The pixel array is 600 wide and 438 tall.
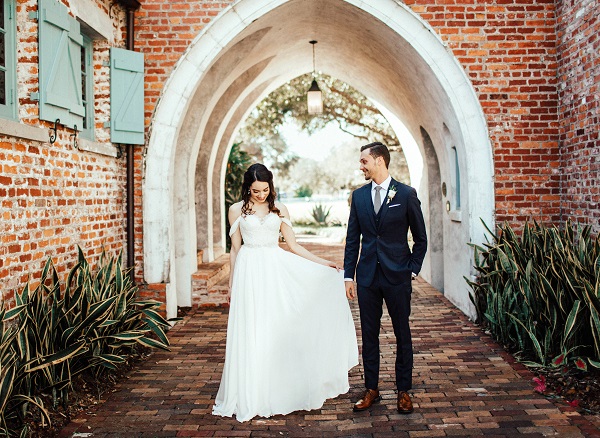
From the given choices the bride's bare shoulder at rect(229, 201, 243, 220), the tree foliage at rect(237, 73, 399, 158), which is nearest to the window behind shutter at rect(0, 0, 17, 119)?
the bride's bare shoulder at rect(229, 201, 243, 220)

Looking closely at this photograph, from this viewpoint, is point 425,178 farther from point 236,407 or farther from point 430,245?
point 236,407

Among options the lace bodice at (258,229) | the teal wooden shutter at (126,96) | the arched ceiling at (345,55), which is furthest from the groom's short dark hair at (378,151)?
the teal wooden shutter at (126,96)

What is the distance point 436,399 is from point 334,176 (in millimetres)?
66944

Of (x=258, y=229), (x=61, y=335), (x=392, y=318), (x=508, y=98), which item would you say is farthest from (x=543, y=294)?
(x=61, y=335)

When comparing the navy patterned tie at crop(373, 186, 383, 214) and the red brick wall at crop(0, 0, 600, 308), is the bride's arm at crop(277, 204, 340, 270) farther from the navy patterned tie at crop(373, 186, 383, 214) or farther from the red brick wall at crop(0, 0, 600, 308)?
the red brick wall at crop(0, 0, 600, 308)

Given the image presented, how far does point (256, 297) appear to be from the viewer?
178 inches

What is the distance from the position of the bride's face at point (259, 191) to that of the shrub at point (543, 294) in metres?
2.61

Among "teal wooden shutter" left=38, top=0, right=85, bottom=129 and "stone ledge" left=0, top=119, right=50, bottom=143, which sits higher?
"teal wooden shutter" left=38, top=0, right=85, bottom=129

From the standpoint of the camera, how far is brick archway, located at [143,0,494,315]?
732cm

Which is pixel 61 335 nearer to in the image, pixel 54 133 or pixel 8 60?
pixel 54 133

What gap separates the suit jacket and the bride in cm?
48

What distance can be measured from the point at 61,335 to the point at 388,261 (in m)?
2.63

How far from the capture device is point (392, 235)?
4.35 metres

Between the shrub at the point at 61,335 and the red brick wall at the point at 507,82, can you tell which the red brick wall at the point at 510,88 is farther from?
the shrub at the point at 61,335
